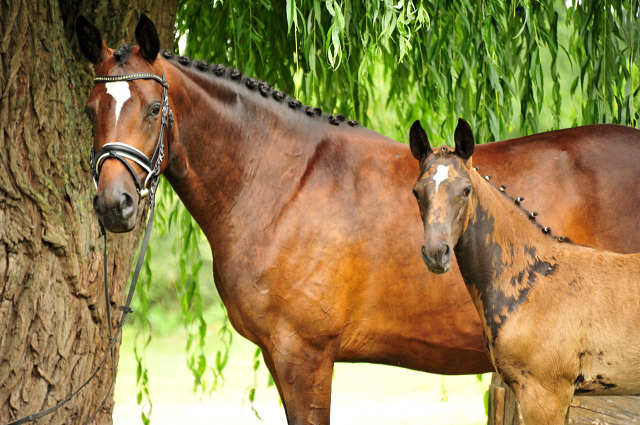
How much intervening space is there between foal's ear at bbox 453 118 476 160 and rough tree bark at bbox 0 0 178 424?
90.8 inches

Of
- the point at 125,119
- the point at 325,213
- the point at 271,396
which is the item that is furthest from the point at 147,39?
the point at 271,396

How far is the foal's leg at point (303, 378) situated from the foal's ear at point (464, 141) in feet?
3.84

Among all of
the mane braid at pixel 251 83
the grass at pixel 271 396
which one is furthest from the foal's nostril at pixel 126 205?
the grass at pixel 271 396

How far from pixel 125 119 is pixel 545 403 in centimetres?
218

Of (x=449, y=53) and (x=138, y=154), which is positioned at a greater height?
(x=449, y=53)

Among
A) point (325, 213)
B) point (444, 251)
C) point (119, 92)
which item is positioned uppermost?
point (119, 92)

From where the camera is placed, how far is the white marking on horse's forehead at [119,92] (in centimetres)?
297

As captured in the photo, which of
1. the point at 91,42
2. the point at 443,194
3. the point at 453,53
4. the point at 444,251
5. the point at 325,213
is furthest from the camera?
the point at 453,53

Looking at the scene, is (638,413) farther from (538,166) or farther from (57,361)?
(57,361)

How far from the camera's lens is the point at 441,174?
2.83 meters

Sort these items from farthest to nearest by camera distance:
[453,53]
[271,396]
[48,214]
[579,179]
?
[271,396] < [453,53] < [48,214] < [579,179]

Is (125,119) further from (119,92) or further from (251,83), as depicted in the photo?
(251,83)

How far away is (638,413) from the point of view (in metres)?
3.73

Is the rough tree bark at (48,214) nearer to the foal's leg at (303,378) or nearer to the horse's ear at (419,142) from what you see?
the foal's leg at (303,378)
